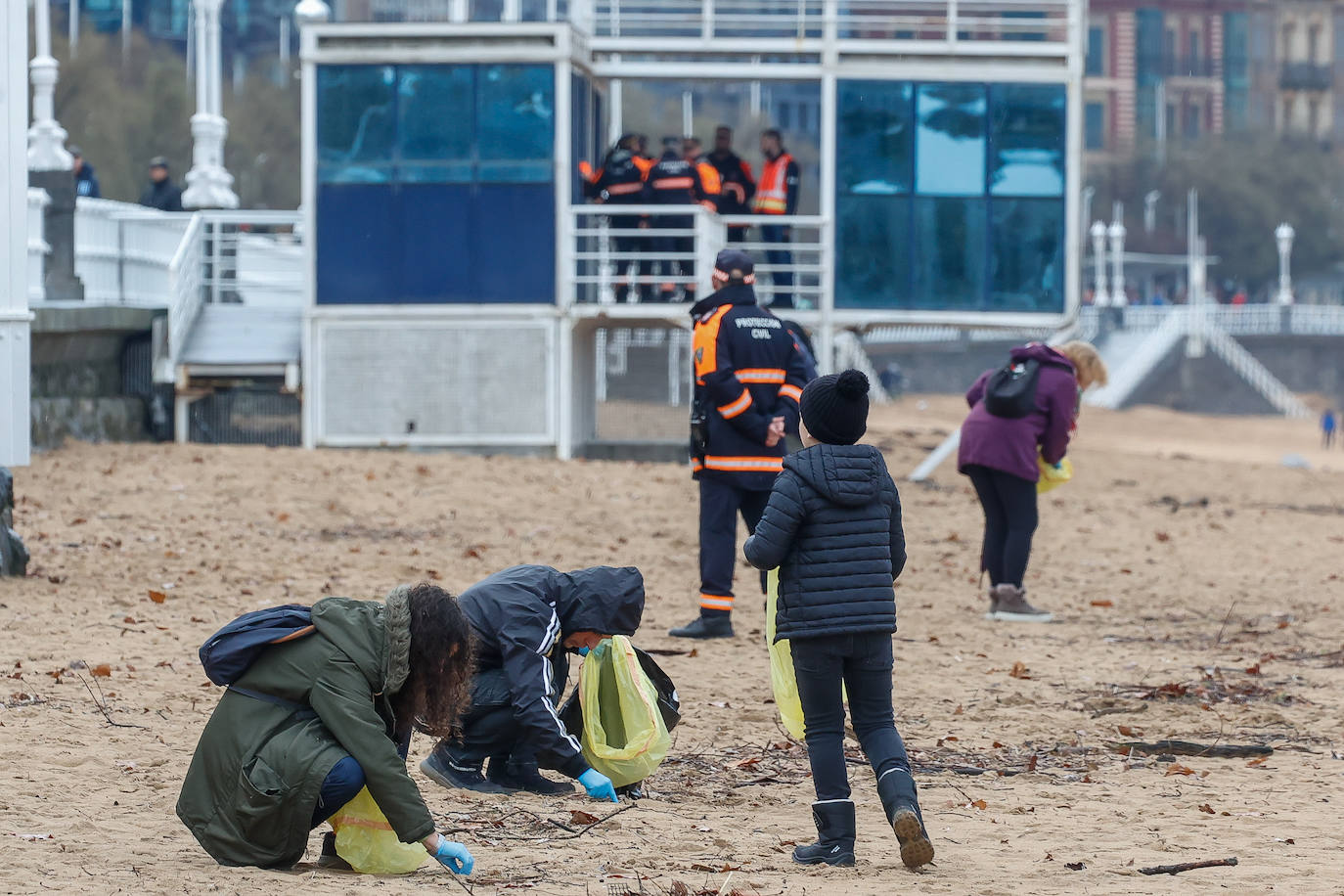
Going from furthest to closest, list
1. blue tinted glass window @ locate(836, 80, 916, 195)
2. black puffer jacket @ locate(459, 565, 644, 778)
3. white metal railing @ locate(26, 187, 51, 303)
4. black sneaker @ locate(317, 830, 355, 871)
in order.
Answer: blue tinted glass window @ locate(836, 80, 916, 195) → white metal railing @ locate(26, 187, 51, 303) → black puffer jacket @ locate(459, 565, 644, 778) → black sneaker @ locate(317, 830, 355, 871)

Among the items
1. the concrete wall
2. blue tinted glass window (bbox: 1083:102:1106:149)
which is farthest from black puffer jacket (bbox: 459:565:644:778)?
blue tinted glass window (bbox: 1083:102:1106:149)

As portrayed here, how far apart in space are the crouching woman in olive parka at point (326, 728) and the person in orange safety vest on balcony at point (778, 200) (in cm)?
1540

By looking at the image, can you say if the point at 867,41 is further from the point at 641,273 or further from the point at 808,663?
the point at 808,663

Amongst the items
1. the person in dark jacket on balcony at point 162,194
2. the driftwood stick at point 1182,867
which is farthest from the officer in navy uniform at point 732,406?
the person in dark jacket on balcony at point 162,194

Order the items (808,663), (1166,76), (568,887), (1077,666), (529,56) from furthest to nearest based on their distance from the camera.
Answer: (1166,76) < (529,56) < (1077,666) < (808,663) < (568,887)

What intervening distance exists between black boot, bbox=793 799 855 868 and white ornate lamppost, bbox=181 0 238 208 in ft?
64.7

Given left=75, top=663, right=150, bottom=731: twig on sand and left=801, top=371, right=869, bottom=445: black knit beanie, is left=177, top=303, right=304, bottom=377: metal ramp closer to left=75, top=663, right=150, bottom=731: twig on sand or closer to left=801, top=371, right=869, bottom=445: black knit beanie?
left=75, top=663, right=150, bottom=731: twig on sand

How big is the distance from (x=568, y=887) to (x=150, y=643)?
13.3 ft

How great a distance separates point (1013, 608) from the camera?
10.9 metres

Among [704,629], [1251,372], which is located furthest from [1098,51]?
[704,629]

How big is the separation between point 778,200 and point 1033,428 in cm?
1068

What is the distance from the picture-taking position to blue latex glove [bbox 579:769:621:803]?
6246 mm

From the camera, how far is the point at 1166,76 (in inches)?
3634

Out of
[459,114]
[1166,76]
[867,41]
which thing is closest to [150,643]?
[459,114]
